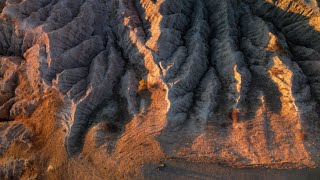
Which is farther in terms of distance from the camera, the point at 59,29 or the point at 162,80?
the point at 59,29

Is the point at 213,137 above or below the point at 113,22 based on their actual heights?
→ below

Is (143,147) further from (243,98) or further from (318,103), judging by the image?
(318,103)

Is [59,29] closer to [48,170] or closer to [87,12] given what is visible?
[87,12]

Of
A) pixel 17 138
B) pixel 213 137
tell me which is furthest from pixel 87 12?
pixel 213 137

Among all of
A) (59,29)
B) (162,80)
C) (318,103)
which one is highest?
(59,29)

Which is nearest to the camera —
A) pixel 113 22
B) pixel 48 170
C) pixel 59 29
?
pixel 48 170

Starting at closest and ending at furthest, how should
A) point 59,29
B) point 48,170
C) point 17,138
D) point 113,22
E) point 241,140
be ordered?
point 241,140
point 48,170
point 17,138
point 59,29
point 113,22
